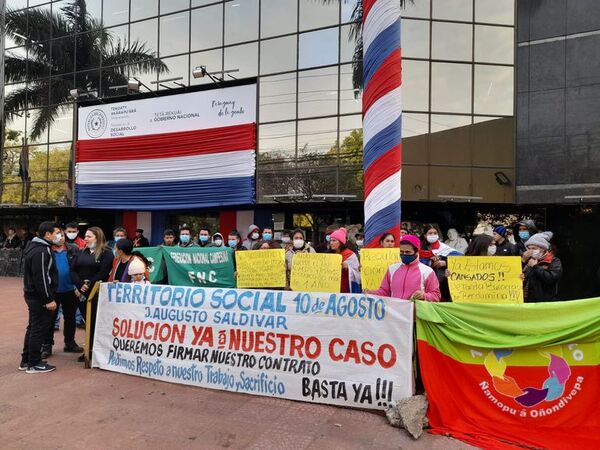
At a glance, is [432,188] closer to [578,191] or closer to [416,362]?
[578,191]

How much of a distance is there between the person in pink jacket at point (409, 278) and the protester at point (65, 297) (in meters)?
4.56

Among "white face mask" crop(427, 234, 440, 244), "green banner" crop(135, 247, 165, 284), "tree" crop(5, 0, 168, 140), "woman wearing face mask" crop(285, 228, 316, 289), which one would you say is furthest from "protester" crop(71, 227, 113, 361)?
"tree" crop(5, 0, 168, 140)

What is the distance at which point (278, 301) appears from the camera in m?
5.16

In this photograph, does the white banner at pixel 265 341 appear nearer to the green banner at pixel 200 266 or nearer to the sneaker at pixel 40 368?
the sneaker at pixel 40 368

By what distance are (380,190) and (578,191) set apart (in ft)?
31.2

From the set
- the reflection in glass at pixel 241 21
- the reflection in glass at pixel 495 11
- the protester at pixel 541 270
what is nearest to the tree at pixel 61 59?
the reflection in glass at pixel 241 21

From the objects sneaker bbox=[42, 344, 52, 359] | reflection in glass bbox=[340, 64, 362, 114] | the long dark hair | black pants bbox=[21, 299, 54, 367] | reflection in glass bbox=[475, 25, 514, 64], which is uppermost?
reflection in glass bbox=[475, 25, 514, 64]

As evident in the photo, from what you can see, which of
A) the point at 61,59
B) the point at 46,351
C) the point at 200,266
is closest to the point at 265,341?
the point at 46,351

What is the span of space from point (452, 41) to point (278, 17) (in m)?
5.67

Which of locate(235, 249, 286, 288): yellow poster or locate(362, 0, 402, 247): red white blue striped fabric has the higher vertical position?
locate(362, 0, 402, 247): red white blue striped fabric

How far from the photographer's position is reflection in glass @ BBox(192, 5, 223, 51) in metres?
16.4

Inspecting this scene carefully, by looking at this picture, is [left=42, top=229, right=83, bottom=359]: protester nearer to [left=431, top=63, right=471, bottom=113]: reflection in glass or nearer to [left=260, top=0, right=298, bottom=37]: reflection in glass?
[left=431, top=63, right=471, bottom=113]: reflection in glass

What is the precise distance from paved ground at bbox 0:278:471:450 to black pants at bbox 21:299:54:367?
30cm

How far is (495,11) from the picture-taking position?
1404cm
